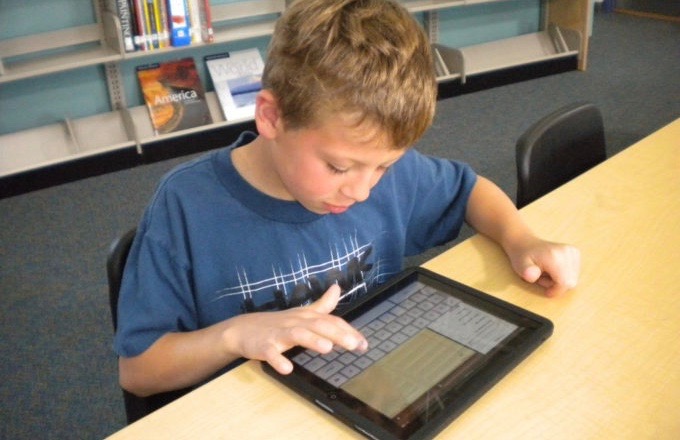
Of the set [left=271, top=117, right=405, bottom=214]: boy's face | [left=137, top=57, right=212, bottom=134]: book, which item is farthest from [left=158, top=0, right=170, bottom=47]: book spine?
[left=271, top=117, right=405, bottom=214]: boy's face

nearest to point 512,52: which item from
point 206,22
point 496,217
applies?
point 206,22

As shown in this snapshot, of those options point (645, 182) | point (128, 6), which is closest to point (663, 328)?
point (645, 182)

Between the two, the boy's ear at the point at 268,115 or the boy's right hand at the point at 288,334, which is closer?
the boy's right hand at the point at 288,334

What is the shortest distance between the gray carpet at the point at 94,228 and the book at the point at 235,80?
42cm

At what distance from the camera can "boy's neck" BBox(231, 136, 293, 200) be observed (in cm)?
95

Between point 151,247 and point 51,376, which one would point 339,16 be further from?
point 51,376

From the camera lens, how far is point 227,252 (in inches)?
37.2

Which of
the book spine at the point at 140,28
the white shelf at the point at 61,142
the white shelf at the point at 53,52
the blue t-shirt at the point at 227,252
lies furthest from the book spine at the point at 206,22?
the blue t-shirt at the point at 227,252

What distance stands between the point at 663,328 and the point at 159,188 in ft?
2.32

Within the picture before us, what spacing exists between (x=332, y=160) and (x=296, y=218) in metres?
0.19

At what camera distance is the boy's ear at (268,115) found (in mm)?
840

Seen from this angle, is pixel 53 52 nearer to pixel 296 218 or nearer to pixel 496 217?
pixel 296 218

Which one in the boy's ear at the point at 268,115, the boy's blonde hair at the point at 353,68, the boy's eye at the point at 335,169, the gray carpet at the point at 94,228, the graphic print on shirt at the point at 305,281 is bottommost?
the gray carpet at the point at 94,228

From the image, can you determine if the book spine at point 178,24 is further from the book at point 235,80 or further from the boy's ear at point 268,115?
the boy's ear at point 268,115
